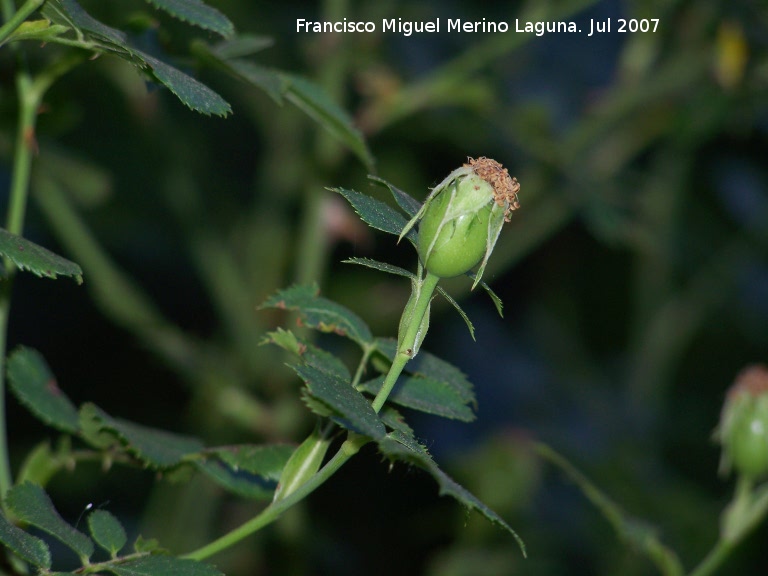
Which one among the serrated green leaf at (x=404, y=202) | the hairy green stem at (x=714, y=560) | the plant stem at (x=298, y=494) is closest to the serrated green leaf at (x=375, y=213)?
the serrated green leaf at (x=404, y=202)

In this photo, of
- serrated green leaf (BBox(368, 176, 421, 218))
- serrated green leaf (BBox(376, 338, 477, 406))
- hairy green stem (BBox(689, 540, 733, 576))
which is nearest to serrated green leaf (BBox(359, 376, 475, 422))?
serrated green leaf (BBox(376, 338, 477, 406))

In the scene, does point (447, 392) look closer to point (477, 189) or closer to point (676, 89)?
point (477, 189)

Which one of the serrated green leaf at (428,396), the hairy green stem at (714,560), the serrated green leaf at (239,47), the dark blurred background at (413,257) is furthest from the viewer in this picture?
the dark blurred background at (413,257)

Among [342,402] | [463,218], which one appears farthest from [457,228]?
[342,402]

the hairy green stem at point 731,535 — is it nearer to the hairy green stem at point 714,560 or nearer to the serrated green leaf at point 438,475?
the hairy green stem at point 714,560

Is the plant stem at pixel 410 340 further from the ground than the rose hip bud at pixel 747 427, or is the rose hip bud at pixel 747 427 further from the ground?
the plant stem at pixel 410 340

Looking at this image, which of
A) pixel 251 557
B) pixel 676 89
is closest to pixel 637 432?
pixel 676 89

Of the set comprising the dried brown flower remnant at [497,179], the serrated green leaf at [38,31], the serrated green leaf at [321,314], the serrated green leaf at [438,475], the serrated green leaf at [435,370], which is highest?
the serrated green leaf at [38,31]

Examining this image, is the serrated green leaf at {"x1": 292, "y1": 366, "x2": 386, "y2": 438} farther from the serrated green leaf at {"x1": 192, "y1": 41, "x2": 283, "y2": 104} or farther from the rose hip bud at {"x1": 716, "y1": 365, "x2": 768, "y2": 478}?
the rose hip bud at {"x1": 716, "y1": 365, "x2": 768, "y2": 478}
